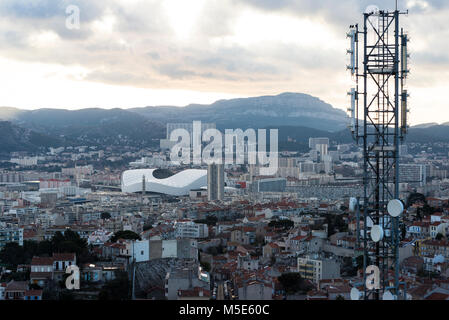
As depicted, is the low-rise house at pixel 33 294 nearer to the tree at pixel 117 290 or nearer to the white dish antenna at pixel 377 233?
the tree at pixel 117 290

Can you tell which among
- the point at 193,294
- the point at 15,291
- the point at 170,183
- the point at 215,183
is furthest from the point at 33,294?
the point at 170,183

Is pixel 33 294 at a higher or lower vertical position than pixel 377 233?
lower

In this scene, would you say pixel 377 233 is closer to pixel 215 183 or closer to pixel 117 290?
pixel 117 290

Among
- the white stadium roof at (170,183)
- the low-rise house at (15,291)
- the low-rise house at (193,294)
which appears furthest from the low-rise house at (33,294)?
the white stadium roof at (170,183)

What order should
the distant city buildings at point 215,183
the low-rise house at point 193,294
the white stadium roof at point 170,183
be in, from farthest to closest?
1. the white stadium roof at point 170,183
2. the distant city buildings at point 215,183
3. the low-rise house at point 193,294

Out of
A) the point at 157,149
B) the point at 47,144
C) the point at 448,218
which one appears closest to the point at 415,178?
the point at 448,218

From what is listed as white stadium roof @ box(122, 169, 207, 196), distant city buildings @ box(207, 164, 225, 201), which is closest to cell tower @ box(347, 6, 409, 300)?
distant city buildings @ box(207, 164, 225, 201)

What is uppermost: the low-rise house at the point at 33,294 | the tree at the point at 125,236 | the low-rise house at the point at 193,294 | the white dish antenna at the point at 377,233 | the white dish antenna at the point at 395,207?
the white dish antenna at the point at 395,207
